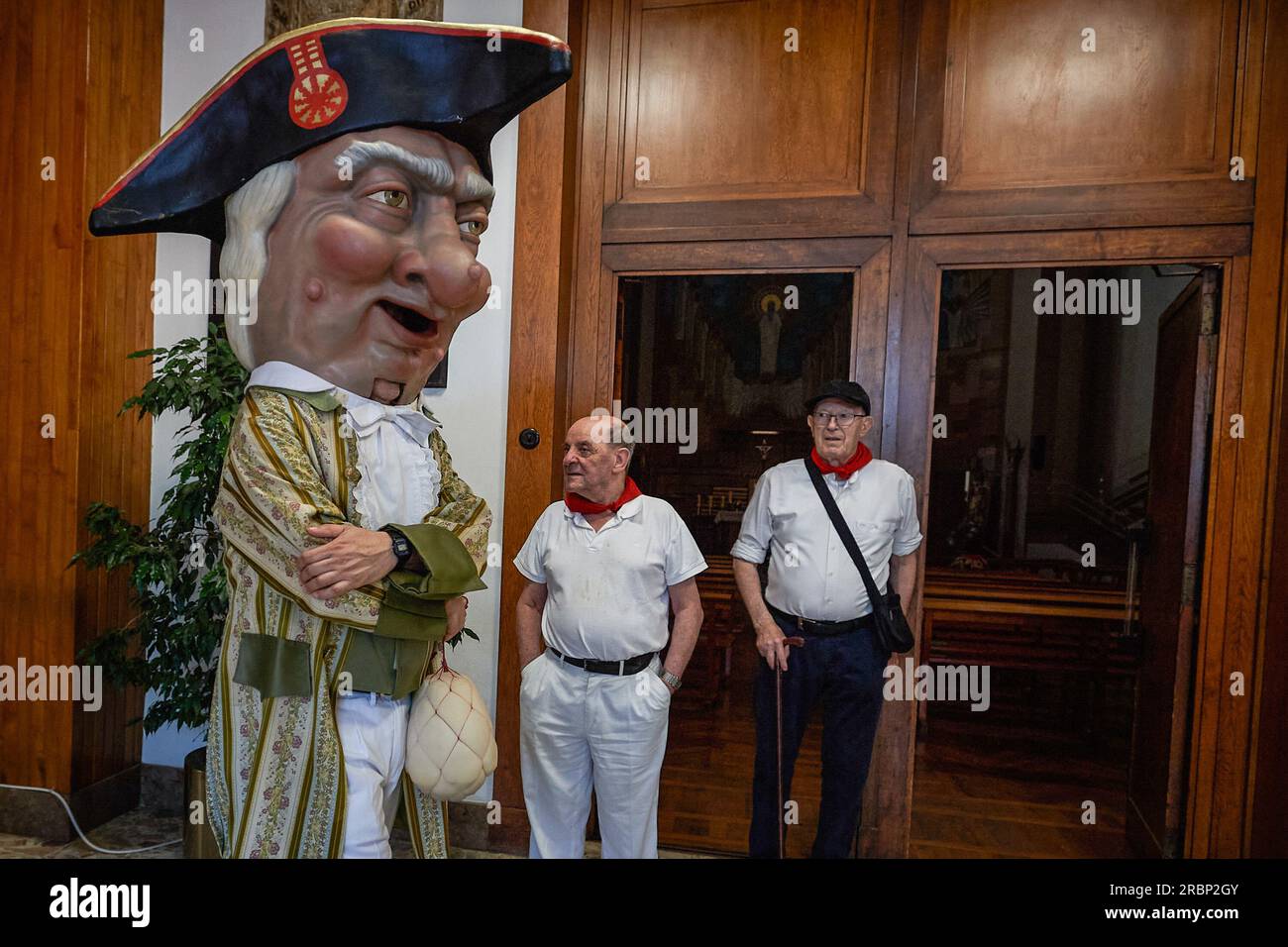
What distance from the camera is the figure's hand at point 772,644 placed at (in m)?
2.56

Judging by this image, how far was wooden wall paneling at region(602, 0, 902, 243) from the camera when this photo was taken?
2943 mm

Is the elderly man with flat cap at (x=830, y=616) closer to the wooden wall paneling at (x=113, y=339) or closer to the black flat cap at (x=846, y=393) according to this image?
the black flat cap at (x=846, y=393)

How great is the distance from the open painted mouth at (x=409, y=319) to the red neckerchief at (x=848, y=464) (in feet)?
4.80

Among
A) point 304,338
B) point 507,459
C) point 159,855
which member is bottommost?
point 159,855

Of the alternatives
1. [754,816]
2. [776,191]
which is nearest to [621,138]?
[776,191]

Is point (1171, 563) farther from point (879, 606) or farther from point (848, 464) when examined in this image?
point (848, 464)

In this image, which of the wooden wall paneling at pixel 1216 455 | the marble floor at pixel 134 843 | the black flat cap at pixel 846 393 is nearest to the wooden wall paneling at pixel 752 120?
the wooden wall paneling at pixel 1216 455

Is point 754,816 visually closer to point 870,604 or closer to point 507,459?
point 870,604

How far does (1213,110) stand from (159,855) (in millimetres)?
4468

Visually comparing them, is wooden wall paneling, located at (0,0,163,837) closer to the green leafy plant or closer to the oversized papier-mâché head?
the green leafy plant

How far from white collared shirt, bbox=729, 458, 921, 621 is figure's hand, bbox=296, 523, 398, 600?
155 cm

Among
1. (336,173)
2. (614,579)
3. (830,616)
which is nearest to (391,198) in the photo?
(336,173)

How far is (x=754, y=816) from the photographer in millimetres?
2643

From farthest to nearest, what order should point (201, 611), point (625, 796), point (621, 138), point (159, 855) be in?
point (621, 138) → point (159, 855) → point (201, 611) → point (625, 796)
